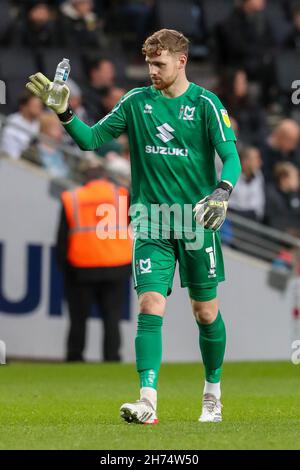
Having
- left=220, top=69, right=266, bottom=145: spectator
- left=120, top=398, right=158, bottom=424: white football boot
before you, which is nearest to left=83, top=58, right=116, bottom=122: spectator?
left=220, top=69, right=266, bottom=145: spectator

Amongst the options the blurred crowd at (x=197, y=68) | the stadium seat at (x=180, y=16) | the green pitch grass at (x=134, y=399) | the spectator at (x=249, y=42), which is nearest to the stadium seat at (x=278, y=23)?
the blurred crowd at (x=197, y=68)

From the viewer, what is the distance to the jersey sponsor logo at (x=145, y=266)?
27.0 ft

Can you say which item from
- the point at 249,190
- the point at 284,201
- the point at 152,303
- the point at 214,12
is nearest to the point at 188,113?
the point at 152,303

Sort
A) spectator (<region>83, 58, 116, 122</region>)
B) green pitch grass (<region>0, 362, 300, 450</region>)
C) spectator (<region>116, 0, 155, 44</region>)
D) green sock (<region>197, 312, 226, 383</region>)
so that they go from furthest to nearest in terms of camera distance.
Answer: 1. spectator (<region>116, 0, 155, 44</region>)
2. spectator (<region>83, 58, 116, 122</region>)
3. green sock (<region>197, 312, 226, 383</region>)
4. green pitch grass (<region>0, 362, 300, 450</region>)

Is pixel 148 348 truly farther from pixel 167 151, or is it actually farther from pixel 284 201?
pixel 284 201

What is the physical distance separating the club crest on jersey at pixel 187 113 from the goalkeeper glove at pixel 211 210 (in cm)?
53

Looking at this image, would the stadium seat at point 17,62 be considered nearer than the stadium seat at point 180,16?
Yes

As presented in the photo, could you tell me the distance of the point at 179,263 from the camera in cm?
842

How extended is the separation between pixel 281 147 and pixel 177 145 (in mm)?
9297

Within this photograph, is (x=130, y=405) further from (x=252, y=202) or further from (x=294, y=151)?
(x=294, y=151)

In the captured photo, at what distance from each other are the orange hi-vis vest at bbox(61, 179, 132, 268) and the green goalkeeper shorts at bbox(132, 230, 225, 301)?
6.20 metres

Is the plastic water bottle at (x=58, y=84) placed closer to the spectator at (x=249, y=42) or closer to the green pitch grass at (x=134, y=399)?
the green pitch grass at (x=134, y=399)

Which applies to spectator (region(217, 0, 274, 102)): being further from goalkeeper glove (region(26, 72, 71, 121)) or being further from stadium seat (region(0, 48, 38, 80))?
goalkeeper glove (region(26, 72, 71, 121))

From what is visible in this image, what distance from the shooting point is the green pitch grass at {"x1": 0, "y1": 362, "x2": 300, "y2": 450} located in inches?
280
